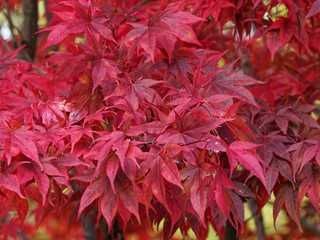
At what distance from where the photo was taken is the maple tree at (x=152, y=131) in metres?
0.90

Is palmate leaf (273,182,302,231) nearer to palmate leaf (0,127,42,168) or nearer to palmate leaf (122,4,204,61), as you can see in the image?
palmate leaf (122,4,204,61)

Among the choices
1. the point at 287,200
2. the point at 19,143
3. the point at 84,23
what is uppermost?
the point at 84,23

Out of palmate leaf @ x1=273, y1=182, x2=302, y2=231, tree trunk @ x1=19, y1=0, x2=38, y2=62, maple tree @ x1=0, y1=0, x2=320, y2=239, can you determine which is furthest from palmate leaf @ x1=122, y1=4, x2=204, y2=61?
tree trunk @ x1=19, y1=0, x2=38, y2=62

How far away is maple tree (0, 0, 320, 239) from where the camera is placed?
2.95 ft

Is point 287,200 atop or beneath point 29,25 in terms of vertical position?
beneath

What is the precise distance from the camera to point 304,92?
181 cm

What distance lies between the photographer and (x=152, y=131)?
3.18ft

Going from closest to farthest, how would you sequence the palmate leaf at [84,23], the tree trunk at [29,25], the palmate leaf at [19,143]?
the palmate leaf at [19,143], the palmate leaf at [84,23], the tree trunk at [29,25]

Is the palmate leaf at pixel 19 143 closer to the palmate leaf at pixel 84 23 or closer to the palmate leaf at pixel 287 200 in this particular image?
the palmate leaf at pixel 84 23

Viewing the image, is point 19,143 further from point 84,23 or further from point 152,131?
point 84,23

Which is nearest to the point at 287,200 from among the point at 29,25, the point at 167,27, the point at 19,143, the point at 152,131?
the point at 152,131

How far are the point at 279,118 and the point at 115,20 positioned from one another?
0.76 metres

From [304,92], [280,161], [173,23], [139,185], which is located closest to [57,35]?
[173,23]

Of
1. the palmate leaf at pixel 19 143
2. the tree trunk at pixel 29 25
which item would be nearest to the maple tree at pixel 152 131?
the palmate leaf at pixel 19 143
